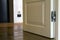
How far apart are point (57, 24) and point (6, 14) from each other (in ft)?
7.88

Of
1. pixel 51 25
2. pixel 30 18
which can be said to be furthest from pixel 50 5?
pixel 30 18

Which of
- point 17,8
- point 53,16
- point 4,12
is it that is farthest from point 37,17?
point 4,12

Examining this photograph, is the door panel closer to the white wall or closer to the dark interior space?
the white wall

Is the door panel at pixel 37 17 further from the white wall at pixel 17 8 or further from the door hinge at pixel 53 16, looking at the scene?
the white wall at pixel 17 8

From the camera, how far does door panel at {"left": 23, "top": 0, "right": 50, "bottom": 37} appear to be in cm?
151

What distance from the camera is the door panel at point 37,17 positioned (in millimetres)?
1513

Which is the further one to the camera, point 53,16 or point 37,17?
point 37,17

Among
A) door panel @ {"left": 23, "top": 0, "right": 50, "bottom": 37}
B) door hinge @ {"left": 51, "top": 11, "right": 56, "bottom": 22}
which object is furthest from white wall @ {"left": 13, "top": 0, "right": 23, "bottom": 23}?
door hinge @ {"left": 51, "top": 11, "right": 56, "bottom": 22}

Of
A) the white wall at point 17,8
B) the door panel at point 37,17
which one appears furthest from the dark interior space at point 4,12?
the door panel at point 37,17

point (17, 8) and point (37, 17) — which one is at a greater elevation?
point (17, 8)

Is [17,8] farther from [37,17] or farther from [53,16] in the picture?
[53,16]

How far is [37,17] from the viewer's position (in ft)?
5.60

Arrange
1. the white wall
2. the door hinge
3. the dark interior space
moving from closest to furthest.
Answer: the door hinge
the white wall
the dark interior space

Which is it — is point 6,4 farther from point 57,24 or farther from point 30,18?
point 57,24
